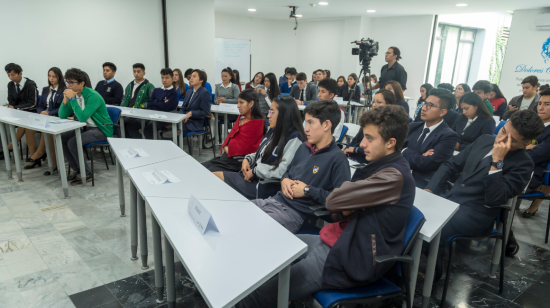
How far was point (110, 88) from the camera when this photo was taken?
5.42 m

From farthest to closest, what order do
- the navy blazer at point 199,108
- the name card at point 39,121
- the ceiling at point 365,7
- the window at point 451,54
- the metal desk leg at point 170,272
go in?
the window at point 451,54 < the ceiling at point 365,7 < the navy blazer at point 199,108 < the name card at point 39,121 < the metal desk leg at point 170,272

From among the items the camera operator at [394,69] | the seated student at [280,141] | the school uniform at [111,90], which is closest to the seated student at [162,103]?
the school uniform at [111,90]

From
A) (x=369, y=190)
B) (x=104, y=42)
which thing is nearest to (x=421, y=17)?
(x=104, y=42)

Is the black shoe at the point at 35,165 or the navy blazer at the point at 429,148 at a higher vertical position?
the navy blazer at the point at 429,148

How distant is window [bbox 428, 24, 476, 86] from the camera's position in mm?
9578

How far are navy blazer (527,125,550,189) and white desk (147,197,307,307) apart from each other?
8.35ft

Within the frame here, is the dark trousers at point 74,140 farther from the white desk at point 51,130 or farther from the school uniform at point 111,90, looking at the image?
the school uniform at point 111,90

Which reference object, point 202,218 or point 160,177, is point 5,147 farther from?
point 202,218

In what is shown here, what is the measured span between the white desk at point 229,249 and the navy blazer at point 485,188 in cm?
124

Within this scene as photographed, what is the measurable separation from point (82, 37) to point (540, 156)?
6369mm

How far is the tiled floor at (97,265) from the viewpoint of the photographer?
2.01 m

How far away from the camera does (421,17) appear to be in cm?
888

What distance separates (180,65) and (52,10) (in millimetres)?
2231

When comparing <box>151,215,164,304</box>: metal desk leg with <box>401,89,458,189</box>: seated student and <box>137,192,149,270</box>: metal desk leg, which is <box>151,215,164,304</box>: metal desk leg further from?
<box>401,89,458,189</box>: seated student
